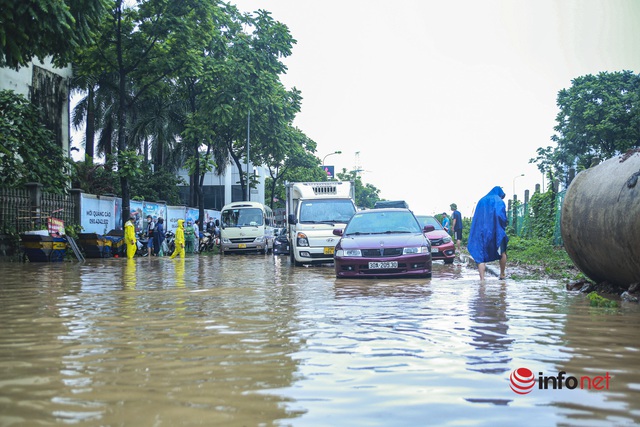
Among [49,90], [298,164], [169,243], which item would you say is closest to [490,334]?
[169,243]

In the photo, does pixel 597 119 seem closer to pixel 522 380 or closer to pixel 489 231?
pixel 489 231

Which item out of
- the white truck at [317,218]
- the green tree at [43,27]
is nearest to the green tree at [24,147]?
the white truck at [317,218]

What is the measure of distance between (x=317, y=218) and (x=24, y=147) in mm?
10964

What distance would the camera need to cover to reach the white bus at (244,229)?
33.8 metres

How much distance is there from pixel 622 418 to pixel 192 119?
33.7 metres

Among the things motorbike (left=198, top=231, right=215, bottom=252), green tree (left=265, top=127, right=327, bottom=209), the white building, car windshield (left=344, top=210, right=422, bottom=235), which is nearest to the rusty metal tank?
car windshield (left=344, top=210, right=422, bottom=235)

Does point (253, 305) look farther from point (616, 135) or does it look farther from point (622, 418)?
point (616, 135)

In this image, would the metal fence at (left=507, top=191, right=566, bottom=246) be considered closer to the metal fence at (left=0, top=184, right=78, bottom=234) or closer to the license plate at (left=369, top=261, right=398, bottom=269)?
the license plate at (left=369, top=261, right=398, bottom=269)

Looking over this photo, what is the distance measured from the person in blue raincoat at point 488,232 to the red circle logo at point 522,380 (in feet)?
27.2

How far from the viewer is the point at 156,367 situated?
16.0 feet

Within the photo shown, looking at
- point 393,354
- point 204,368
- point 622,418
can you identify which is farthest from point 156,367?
point 622,418

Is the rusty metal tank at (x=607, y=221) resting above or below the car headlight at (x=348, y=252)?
above

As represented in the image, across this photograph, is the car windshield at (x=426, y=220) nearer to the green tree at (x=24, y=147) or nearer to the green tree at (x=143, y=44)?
the green tree at (x=143, y=44)

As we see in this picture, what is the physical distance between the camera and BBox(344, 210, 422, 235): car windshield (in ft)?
48.2
